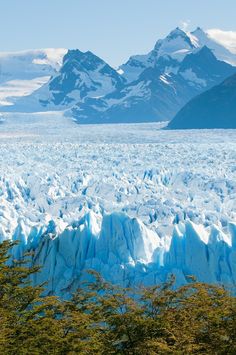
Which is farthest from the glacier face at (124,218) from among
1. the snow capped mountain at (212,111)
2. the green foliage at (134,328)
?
the snow capped mountain at (212,111)

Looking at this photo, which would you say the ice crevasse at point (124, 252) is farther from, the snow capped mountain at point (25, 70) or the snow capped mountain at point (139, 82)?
the snow capped mountain at point (25, 70)

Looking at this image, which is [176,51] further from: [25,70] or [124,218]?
[124,218]

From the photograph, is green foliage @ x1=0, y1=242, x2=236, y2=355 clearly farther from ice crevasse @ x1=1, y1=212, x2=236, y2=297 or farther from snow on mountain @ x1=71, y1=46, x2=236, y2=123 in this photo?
snow on mountain @ x1=71, y1=46, x2=236, y2=123

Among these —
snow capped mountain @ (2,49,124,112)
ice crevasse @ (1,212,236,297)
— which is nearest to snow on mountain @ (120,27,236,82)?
snow capped mountain @ (2,49,124,112)

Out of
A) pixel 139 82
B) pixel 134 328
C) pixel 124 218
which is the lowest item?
pixel 139 82

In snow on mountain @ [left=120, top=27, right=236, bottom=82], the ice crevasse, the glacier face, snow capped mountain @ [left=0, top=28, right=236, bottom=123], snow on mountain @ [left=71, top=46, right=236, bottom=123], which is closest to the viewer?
the ice crevasse

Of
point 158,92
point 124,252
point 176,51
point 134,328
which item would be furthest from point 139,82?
point 134,328
